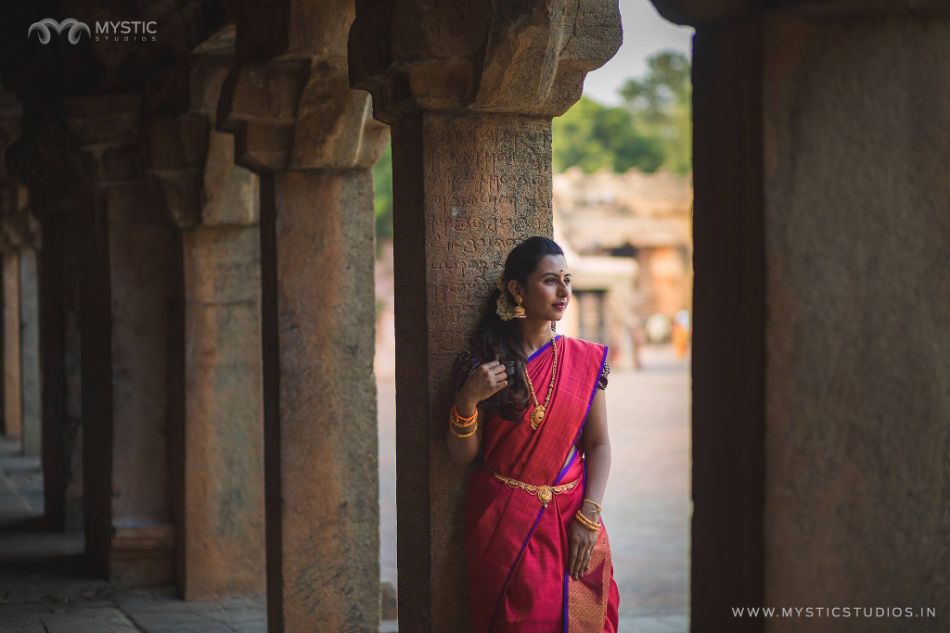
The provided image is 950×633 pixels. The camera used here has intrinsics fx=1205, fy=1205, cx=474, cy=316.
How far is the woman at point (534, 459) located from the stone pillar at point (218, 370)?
306 centimetres

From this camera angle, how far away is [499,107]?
3240mm

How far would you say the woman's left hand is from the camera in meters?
3.10

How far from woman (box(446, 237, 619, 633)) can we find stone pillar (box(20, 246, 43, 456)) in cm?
1027

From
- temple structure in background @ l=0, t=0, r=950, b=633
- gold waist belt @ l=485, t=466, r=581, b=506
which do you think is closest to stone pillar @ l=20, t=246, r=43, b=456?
temple structure in background @ l=0, t=0, r=950, b=633

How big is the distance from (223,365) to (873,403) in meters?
4.64

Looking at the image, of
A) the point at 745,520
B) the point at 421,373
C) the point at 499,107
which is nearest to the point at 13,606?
the point at 421,373

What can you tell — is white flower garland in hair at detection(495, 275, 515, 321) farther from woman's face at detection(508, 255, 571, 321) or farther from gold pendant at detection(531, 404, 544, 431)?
gold pendant at detection(531, 404, 544, 431)

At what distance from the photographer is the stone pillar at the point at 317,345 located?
14.5ft

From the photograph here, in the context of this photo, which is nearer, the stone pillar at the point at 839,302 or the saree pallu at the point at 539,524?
the stone pillar at the point at 839,302

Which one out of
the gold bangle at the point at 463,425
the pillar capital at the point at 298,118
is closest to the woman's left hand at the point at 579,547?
the gold bangle at the point at 463,425

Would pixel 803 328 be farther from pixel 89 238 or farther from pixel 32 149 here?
pixel 32 149

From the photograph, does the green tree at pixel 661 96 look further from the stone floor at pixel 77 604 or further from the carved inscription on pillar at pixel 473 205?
the carved inscription on pillar at pixel 473 205

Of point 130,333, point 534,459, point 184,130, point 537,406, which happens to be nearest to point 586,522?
point 534,459

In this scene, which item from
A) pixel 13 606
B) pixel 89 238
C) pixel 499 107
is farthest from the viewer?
pixel 89 238
